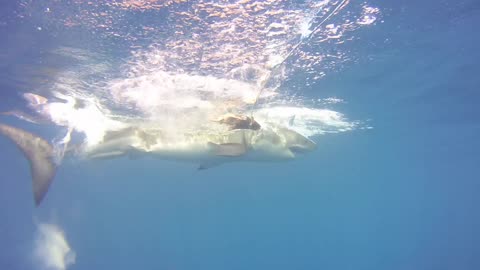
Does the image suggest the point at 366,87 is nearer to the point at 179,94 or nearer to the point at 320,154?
the point at 179,94

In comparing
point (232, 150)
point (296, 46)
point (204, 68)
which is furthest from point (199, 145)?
point (296, 46)

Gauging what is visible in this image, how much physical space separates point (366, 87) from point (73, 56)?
1293 centimetres

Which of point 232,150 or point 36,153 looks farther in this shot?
point 232,150

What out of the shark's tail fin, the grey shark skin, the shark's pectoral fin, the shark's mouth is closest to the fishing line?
the shark's mouth

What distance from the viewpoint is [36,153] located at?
26.2 ft

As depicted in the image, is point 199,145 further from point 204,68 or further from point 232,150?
point 204,68

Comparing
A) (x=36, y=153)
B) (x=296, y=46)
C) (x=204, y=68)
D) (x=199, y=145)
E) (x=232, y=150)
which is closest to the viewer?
(x=36, y=153)

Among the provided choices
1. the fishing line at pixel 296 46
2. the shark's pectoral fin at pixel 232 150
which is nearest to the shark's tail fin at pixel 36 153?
the shark's pectoral fin at pixel 232 150

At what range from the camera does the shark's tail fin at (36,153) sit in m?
7.32

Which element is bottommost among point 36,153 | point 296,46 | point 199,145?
point 36,153

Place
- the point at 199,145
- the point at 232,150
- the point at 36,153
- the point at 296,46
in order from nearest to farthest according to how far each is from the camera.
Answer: the point at 36,153 < the point at 232,150 < the point at 296,46 < the point at 199,145

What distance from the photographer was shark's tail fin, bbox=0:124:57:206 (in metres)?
7.32

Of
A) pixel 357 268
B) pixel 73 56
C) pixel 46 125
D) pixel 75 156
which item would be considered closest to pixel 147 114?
pixel 75 156

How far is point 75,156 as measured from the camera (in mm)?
11430
